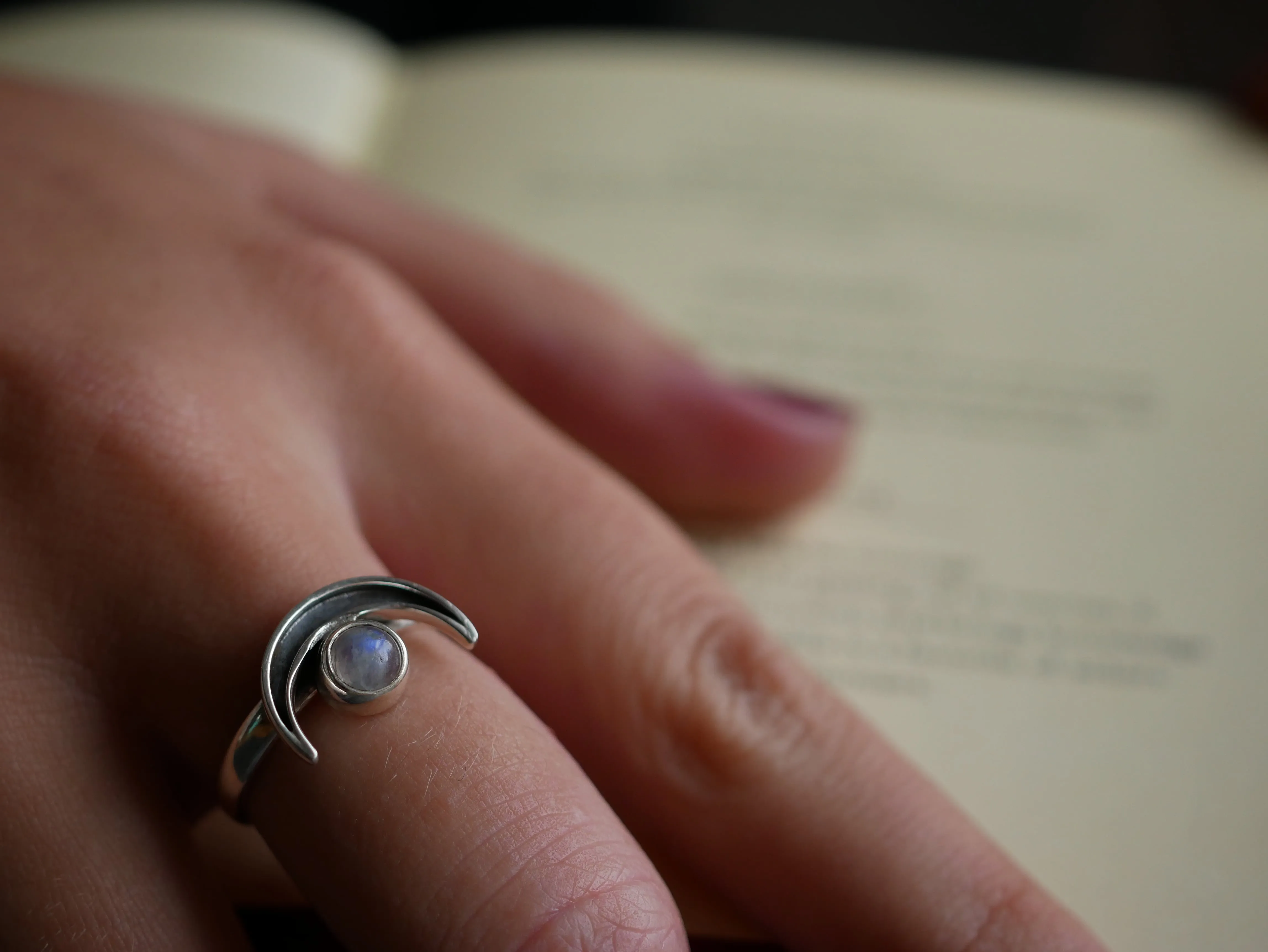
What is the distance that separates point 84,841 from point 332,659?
0.13 m

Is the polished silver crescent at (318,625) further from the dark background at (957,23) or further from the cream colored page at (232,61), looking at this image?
the dark background at (957,23)

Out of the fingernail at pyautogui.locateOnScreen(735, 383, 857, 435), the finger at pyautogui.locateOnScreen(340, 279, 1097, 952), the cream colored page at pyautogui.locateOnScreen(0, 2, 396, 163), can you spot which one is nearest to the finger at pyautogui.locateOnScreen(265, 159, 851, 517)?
the fingernail at pyautogui.locateOnScreen(735, 383, 857, 435)

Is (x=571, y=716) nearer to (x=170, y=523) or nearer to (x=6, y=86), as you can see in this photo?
(x=170, y=523)

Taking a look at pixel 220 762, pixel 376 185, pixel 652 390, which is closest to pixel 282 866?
pixel 220 762

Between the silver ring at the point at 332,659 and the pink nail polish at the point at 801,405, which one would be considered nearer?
the silver ring at the point at 332,659

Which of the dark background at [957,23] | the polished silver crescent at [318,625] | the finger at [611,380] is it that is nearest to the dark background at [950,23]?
the dark background at [957,23]

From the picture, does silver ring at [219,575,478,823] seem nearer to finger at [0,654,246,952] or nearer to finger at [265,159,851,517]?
finger at [0,654,246,952]

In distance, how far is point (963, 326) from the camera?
34.2 inches

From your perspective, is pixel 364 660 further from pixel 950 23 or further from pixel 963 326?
pixel 950 23

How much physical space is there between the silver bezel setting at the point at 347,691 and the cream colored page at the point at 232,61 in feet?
2.18

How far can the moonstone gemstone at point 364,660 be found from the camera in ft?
1.39

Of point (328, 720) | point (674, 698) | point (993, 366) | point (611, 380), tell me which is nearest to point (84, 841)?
point (328, 720)

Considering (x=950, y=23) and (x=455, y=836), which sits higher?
(x=950, y=23)

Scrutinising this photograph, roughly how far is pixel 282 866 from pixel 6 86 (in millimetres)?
601
